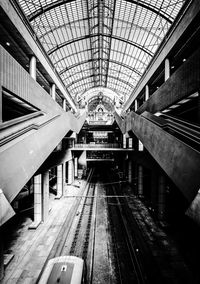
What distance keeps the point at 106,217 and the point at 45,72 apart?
Answer: 14485mm

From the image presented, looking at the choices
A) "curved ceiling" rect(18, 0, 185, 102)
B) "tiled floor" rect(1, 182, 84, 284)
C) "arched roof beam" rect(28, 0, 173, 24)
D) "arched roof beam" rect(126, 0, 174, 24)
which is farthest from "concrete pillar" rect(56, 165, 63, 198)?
"arched roof beam" rect(126, 0, 174, 24)

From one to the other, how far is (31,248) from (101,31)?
1237 inches

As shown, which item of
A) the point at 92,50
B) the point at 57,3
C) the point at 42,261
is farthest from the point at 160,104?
the point at 92,50

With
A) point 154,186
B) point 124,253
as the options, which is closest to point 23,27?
point 124,253

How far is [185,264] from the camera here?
9.22 m

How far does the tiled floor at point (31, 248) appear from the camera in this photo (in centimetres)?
848

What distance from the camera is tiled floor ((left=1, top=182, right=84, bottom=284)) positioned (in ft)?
27.8

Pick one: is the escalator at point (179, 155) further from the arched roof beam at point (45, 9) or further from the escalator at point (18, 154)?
the arched roof beam at point (45, 9)

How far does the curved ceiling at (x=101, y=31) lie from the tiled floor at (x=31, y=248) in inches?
651

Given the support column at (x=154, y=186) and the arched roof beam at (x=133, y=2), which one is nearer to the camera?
the support column at (x=154, y=186)

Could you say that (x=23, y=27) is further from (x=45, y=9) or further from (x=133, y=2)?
(x=133, y=2)

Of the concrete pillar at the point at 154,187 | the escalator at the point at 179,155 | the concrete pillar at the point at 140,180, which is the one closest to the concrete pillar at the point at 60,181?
the concrete pillar at the point at 140,180

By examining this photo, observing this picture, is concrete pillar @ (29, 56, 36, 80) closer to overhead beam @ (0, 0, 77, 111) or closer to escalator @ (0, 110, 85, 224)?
overhead beam @ (0, 0, 77, 111)

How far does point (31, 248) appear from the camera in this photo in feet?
35.0
